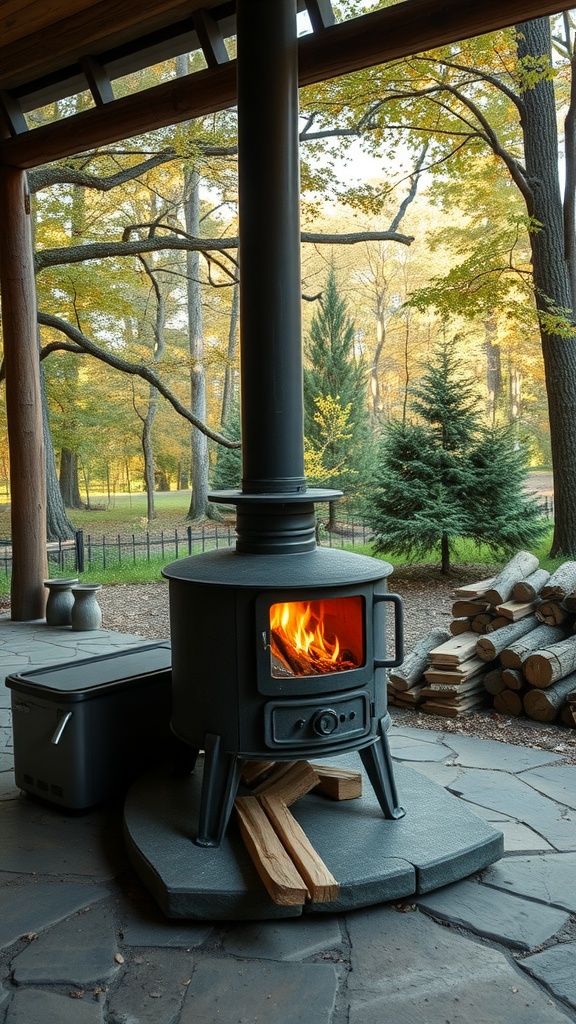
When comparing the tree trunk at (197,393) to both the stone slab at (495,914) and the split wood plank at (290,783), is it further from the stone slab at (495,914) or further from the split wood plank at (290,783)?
the stone slab at (495,914)

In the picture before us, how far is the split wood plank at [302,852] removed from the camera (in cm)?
193

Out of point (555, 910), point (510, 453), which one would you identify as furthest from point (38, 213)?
point (555, 910)

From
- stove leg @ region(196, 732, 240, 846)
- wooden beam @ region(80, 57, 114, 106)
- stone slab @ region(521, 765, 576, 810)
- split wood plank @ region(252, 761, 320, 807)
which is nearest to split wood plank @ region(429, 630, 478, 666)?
stone slab @ region(521, 765, 576, 810)

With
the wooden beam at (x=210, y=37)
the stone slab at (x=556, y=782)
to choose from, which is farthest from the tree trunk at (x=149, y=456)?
the stone slab at (x=556, y=782)

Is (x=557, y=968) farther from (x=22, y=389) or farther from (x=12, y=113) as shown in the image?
(x=12, y=113)

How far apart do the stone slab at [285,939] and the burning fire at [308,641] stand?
2.04 ft

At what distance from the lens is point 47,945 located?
1900mm

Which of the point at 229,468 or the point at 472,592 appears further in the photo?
the point at 229,468

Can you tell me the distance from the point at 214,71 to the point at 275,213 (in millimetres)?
2023

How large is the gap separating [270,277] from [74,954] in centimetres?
186

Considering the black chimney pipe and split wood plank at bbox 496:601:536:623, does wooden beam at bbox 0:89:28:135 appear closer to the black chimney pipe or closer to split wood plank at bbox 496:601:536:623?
the black chimney pipe

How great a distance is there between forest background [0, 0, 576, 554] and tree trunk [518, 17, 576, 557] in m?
0.02

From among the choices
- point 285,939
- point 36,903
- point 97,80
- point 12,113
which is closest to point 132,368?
point 12,113

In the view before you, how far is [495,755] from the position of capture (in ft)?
10.3
